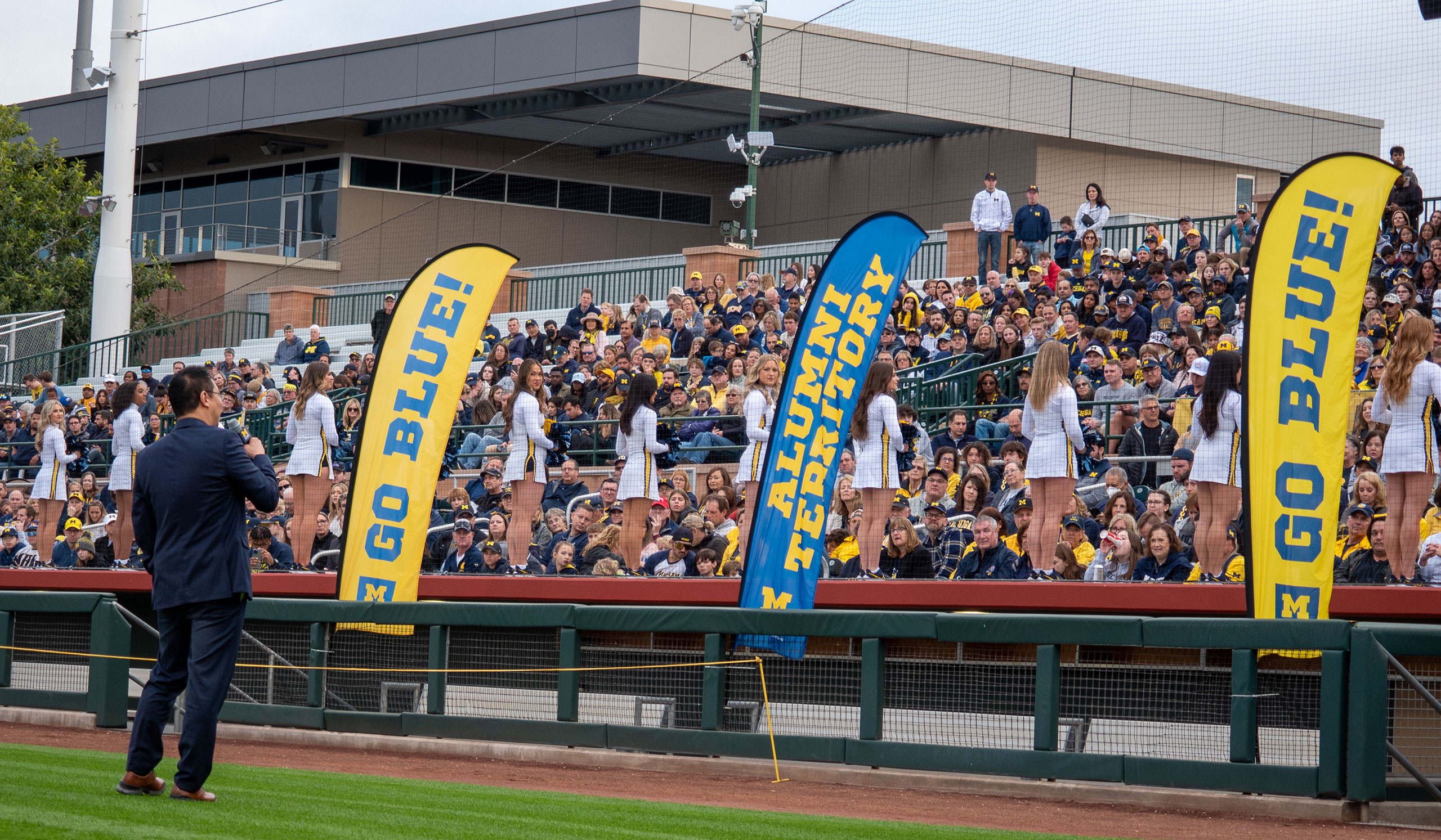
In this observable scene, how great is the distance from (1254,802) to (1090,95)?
26296mm

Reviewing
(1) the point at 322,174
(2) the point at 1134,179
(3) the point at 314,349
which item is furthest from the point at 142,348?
(2) the point at 1134,179

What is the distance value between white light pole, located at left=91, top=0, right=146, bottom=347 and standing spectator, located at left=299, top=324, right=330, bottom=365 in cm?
494

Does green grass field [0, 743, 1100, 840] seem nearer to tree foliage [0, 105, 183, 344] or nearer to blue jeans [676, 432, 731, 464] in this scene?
blue jeans [676, 432, 731, 464]

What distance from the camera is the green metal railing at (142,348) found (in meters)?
30.3

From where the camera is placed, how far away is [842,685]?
32.7ft

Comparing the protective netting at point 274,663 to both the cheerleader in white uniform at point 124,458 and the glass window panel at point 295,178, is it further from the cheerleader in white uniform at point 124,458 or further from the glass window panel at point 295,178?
the glass window panel at point 295,178

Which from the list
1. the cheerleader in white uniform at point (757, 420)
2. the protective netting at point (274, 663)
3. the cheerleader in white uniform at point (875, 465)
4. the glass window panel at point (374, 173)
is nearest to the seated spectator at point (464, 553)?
the cheerleader in white uniform at point (757, 420)

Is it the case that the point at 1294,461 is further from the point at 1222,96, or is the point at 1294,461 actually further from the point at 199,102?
the point at 199,102

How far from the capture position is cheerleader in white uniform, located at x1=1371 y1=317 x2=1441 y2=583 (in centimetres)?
1084

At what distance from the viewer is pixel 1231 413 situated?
1169 centimetres

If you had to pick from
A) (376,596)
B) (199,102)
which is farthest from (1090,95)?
(376,596)

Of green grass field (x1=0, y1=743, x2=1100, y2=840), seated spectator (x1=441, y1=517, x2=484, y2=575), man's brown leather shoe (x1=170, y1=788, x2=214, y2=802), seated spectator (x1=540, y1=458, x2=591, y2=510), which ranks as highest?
seated spectator (x1=540, y1=458, x2=591, y2=510)

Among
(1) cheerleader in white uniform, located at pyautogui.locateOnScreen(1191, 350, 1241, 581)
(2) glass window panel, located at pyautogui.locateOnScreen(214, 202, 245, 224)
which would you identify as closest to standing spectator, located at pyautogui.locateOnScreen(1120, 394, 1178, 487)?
(1) cheerleader in white uniform, located at pyautogui.locateOnScreen(1191, 350, 1241, 581)

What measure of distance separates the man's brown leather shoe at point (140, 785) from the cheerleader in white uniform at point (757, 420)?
23.1 ft
